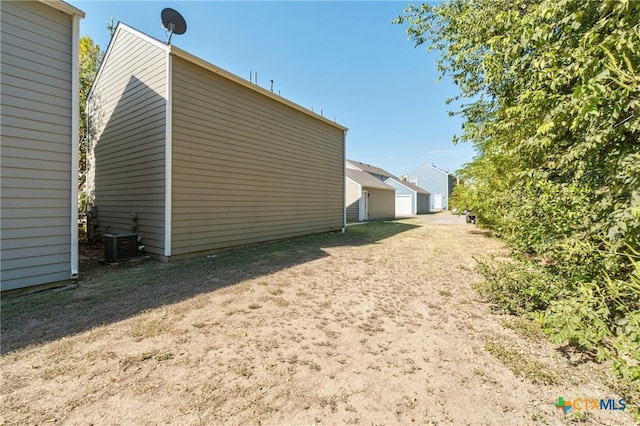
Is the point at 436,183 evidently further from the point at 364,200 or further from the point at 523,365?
the point at 523,365

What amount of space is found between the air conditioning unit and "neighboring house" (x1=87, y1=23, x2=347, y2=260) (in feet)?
1.18

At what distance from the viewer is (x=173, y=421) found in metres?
1.69

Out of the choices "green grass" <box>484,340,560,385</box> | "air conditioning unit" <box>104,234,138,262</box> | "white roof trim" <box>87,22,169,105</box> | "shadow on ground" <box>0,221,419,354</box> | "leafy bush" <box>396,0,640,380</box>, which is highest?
"white roof trim" <box>87,22,169,105</box>

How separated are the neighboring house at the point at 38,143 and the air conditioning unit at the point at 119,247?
51.4 inches

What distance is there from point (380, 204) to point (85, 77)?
58.7ft

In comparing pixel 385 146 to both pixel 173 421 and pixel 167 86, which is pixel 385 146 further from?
pixel 173 421

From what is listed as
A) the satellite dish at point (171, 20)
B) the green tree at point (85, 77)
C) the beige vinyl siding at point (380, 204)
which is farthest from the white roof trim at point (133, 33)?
the beige vinyl siding at point (380, 204)

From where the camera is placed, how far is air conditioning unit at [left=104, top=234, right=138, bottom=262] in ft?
18.3

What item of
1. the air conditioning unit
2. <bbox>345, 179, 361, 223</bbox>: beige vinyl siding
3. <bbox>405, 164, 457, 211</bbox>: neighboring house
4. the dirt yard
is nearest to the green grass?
the dirt yard

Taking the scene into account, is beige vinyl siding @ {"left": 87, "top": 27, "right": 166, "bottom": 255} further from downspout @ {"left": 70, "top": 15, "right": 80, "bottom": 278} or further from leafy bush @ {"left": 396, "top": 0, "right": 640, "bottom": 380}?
leafy bush @ {"left": 396, "top": 0, "right": 640, "bottom": 380}

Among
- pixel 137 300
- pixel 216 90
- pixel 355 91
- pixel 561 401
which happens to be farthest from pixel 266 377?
pixel 355 91

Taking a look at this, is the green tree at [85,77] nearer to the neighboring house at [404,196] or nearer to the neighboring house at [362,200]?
the neighboring house at [362,200]

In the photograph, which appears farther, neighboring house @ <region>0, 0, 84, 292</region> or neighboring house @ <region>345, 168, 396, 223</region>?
neighboring house @ <region>345, 168, 396, 223</region>

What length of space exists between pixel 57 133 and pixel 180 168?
2.01 metres
